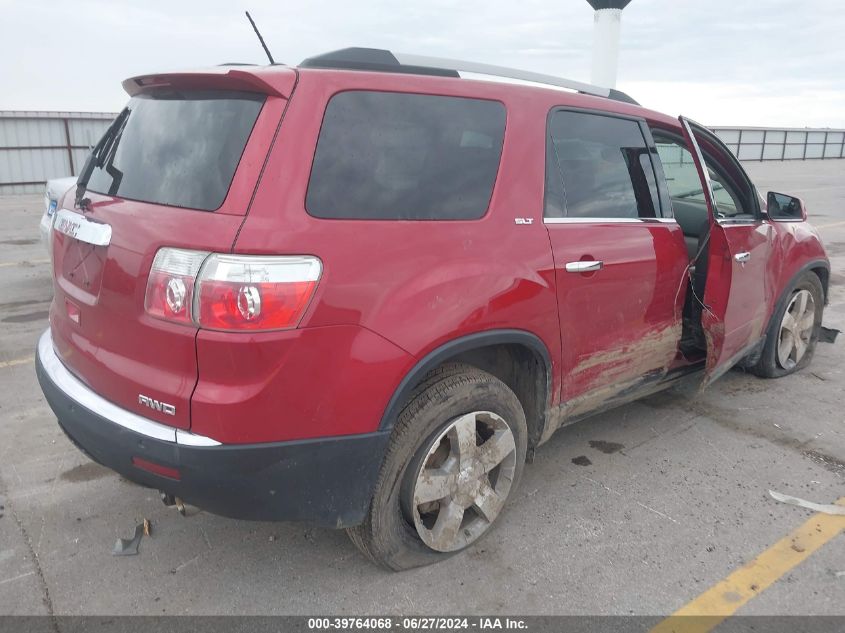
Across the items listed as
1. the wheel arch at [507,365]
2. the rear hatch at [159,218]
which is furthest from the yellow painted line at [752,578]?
the rear hatch at [159,218]

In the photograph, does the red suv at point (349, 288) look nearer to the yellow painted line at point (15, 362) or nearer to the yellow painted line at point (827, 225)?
the yellow painted line at point (15, 362)

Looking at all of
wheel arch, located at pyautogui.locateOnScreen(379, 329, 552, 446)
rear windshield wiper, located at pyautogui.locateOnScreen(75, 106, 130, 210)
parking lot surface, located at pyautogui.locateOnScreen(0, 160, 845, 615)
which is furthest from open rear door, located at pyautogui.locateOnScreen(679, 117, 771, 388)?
rear windshield wiper, located at pyautogui.locateOnScreen(75, 106, 130, 210)

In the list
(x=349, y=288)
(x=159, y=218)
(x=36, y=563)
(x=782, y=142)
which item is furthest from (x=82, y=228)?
(x=782, y=142)

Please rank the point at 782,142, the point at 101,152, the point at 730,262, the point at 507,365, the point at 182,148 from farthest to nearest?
1. the point at 782,142
2. the point at 730,262
3. the point at 507,365
4. the point at 101,152
5. the point at 182,148

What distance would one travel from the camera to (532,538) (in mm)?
2887

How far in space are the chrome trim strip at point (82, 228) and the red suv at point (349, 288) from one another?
14 mm

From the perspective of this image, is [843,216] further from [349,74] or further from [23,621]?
[23,621]

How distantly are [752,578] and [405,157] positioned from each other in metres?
2.14

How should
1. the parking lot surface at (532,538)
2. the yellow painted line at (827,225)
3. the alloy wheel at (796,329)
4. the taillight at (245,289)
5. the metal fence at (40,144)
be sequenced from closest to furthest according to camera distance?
1. the taillight at (245,289)
2. the parking lot surface at (532,538)
3. the alloy wheel at (796,329)
4. the yellow painted line at (827,225)
5. the metal fence at (40,144)

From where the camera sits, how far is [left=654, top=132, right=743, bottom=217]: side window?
12.5 feet

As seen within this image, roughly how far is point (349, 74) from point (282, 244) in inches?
27.7

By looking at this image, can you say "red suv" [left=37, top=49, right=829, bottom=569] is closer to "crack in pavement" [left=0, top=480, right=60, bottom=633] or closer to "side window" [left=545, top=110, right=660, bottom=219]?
"side window" [left=545, top=110, right=660, bottom=219]

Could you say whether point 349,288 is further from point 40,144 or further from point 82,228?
point 40,144

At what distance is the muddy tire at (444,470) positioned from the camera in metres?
2.43
